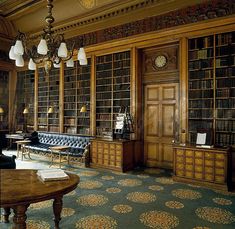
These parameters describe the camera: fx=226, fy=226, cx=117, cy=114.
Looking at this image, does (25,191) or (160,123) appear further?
(160,123)

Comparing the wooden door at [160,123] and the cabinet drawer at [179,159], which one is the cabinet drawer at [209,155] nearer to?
the cabinet drawer at [179,159]

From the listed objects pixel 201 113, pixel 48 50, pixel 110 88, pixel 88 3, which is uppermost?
pixel 88 3

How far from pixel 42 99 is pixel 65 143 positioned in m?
2.21

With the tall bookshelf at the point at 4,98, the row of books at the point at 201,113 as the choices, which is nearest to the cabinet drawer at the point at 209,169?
the row of books at the point at 201,113

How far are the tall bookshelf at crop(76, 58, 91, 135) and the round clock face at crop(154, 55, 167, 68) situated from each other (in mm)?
2144

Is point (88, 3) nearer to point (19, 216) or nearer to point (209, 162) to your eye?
point (209, 162)

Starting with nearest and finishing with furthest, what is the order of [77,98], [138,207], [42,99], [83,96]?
1. [138,207]
2. [83,96]
3. [77,98]
4. [42,99]

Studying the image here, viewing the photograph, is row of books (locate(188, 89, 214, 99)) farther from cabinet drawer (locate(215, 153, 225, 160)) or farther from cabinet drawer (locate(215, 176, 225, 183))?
cabinet drawer (locate(215, 176, 225, 183))

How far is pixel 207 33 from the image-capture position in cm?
504

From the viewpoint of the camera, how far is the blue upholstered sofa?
6304mm

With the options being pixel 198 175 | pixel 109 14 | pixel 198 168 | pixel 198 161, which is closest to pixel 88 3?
pixel 109 14

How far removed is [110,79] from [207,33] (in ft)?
9.29

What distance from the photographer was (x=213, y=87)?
4992mm

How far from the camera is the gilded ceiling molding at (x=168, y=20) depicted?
15.8 ft
